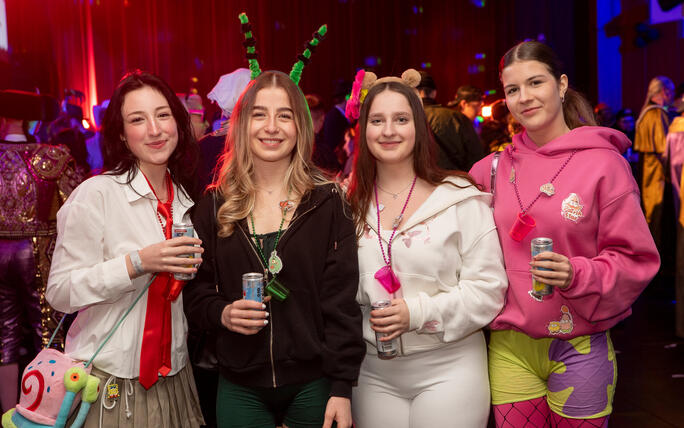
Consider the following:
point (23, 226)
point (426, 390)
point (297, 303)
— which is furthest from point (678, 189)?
point (23, 226)

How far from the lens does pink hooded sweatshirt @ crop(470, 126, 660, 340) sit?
80.7 inches

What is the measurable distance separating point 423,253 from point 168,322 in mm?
919

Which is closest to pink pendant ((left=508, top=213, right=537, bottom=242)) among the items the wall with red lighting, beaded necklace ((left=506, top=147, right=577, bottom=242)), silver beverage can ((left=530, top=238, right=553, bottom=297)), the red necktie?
beaded necklace ((left=506, top=147, right=577, bottom=242))

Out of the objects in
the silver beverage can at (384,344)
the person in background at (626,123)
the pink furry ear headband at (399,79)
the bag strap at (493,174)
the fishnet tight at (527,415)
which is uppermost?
the person in background at (626,123)

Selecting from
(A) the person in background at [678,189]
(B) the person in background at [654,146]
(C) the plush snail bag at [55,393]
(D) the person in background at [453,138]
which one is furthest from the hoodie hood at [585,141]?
(B) the person in background at [654,146]

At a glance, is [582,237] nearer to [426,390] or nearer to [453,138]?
[426,390]

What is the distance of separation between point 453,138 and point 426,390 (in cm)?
307

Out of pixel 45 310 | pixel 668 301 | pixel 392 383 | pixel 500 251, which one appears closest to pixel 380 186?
pixel 500 251

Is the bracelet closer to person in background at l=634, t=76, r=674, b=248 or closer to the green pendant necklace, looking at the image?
the green pendant necklace

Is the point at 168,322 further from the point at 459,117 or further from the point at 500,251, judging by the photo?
the point at 459,117

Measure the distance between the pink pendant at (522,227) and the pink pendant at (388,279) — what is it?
444mm

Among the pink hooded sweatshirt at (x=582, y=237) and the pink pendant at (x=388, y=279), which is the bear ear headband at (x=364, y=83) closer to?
the pink hooded sweatshirt at (x=582, y=237)

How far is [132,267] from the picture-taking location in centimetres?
196

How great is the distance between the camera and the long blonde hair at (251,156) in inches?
84.2
